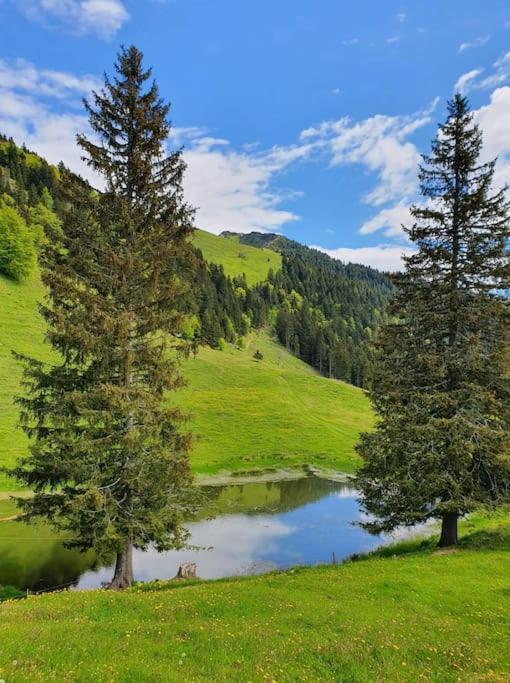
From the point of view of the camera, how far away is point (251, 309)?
161625 millimetres

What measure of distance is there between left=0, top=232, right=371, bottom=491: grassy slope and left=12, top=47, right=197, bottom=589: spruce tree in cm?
2151

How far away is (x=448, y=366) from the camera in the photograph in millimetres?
21469

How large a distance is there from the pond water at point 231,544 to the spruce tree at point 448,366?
173 inches

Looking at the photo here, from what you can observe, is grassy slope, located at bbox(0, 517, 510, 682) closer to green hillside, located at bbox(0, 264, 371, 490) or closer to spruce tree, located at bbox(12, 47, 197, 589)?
spruce tree, located at bbox(12, 47, 197, 589)

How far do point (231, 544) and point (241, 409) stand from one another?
39.8 meters

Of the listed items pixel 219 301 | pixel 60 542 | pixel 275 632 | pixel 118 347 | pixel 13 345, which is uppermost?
pixel 219 301

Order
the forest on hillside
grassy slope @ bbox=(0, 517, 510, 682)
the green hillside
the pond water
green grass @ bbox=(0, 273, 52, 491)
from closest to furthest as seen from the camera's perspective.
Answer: grassy slope @ bbox=(0, 517, 510, 682)
the pond water
green grass @ bbox=(0, 273, 52, 491)
the green hillside
the forest on hillside

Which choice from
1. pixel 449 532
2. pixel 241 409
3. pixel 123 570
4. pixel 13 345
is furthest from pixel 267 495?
pixel 13 345

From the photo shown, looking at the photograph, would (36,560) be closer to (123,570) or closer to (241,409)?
(123,570)

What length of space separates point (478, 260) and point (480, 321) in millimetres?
2939

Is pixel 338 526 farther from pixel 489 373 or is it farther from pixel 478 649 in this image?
pixel 478 649

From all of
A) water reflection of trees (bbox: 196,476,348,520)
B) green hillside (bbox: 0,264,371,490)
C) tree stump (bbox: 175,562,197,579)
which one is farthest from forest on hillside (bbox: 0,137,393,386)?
tree stump (bbox: 175,562,197,579)

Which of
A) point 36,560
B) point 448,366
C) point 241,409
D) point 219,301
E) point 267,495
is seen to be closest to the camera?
point 448,366

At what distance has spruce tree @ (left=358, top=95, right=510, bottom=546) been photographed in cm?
2009
